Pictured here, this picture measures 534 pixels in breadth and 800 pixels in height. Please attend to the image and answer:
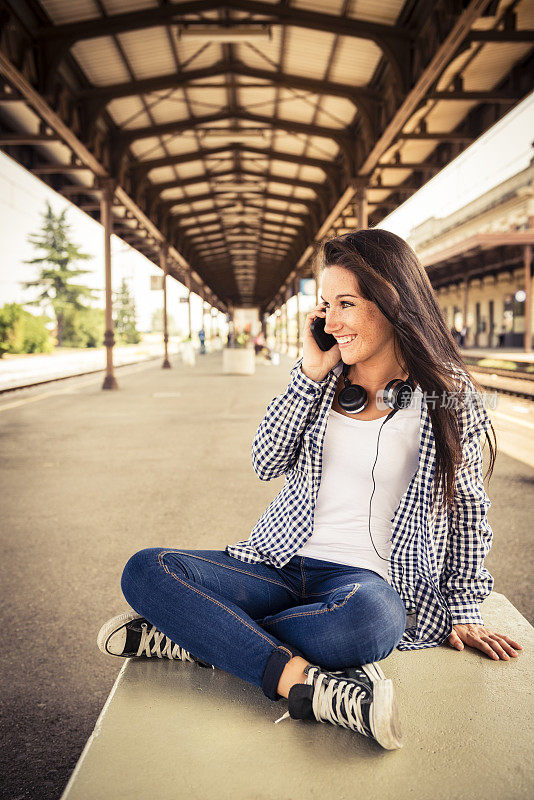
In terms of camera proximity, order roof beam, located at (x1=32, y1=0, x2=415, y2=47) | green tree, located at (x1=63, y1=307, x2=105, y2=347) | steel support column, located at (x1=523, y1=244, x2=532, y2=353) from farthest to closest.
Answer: green tree, located at (x1=63, y1=307, x2=105, y2=347) → steel support column, located at (x1=523, y1=244, x2=532, y2=353) → roof beam, located at (x1=32, y1=0, x2=415, y2=47)

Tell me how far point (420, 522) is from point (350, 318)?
2.39ft

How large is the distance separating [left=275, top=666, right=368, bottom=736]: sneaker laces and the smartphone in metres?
1.11

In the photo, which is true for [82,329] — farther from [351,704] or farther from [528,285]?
[351,704]

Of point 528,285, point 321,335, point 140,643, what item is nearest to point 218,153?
point 528,285

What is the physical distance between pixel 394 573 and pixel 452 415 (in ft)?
1.85

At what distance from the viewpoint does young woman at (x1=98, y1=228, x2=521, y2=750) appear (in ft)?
7.11

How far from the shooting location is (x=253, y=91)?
14859mm

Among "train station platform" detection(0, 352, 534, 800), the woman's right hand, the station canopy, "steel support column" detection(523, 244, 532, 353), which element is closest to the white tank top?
the woman's right hand

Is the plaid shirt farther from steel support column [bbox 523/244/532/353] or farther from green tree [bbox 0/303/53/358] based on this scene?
green tree [bbox 0/303/53/358]

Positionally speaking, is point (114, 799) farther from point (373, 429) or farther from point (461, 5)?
point (461, 5)

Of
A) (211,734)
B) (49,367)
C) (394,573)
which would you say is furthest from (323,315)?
(49,367)

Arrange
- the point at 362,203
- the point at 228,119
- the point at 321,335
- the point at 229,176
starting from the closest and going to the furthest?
the point at 321,335, the point at 228,119, the point at 362,203, the point at 229,176

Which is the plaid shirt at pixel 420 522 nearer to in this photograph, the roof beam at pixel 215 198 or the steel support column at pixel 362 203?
the steel support column at pixel 362 203

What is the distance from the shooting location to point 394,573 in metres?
2.26
